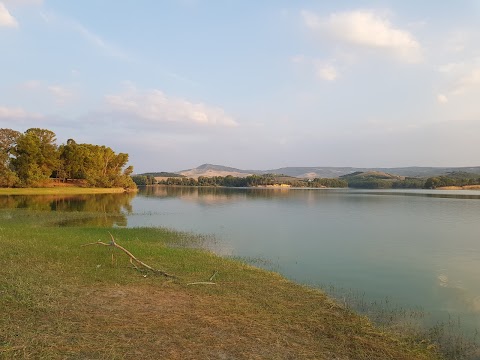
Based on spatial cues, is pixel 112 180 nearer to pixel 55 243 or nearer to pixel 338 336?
pixel 55 243

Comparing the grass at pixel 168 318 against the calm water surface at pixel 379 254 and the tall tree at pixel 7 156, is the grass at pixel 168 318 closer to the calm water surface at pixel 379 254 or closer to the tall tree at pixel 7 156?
the calm water surface at pixel 379 254

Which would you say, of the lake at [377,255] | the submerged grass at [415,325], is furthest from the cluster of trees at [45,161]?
the submerged grass at [415,325]

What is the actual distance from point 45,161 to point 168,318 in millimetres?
97444

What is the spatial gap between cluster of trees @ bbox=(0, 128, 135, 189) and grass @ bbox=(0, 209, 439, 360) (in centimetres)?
8242

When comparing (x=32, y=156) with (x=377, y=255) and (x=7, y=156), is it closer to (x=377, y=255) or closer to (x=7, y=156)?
(x=7, y=156)

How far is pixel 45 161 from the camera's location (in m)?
93.6

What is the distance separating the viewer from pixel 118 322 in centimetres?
934

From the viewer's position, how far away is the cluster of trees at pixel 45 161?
8706 centimetres

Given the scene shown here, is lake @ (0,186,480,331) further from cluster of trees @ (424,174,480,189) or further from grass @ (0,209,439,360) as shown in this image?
cluster of trees @ (424,174,480,189)

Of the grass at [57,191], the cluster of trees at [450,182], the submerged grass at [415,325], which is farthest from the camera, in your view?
the cluster of trees at [450,182]

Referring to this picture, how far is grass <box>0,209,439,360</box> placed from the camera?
795 cm

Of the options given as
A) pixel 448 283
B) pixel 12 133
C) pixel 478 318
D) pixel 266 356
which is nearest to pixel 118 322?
pixel 266 356

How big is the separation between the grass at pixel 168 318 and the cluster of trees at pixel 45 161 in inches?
3245

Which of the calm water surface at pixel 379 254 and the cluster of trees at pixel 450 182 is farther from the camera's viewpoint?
the cluster of trees at pixel 450 182
